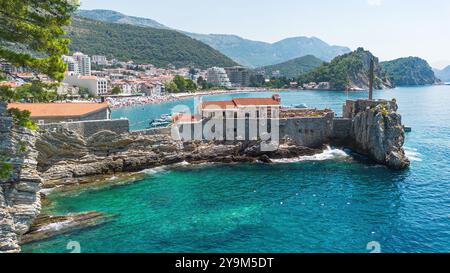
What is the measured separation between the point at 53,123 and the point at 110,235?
710 inches

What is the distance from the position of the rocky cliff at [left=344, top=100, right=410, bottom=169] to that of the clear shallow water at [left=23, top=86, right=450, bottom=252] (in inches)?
65.2

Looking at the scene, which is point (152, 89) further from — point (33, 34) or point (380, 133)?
point (33, 34)

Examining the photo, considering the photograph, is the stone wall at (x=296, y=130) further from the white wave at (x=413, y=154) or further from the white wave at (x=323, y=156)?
the white wave at (x=413, y=154)

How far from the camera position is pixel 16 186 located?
19672 mm

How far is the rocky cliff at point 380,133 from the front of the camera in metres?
40.3

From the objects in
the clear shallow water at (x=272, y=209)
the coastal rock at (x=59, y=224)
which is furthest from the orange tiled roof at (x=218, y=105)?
the coastal rock at (x=59, y=224)

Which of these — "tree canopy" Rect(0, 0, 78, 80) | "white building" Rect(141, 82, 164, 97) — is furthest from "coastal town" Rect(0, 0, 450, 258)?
"white building" Rect(141, 82, 164, 97)

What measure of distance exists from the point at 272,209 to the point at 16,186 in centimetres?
1689

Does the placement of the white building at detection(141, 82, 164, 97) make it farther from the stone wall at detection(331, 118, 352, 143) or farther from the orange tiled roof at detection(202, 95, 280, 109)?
the stone wall at detection(331, 118, 352, 143)

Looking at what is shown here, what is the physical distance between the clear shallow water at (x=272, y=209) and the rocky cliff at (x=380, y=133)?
1.65m

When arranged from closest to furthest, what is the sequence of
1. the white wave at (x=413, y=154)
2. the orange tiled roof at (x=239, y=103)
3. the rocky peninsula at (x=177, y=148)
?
the rocky peninsula at (x=177, y=148), the white wave at (x=413, y=154), the orange tiled roof at (x=239, y=103)

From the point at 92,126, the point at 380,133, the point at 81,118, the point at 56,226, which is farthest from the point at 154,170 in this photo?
the point at 380,133

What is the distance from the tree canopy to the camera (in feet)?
45.5

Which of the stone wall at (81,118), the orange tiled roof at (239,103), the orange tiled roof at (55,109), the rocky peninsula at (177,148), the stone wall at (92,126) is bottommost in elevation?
the rocky peninsula at (177,148)
